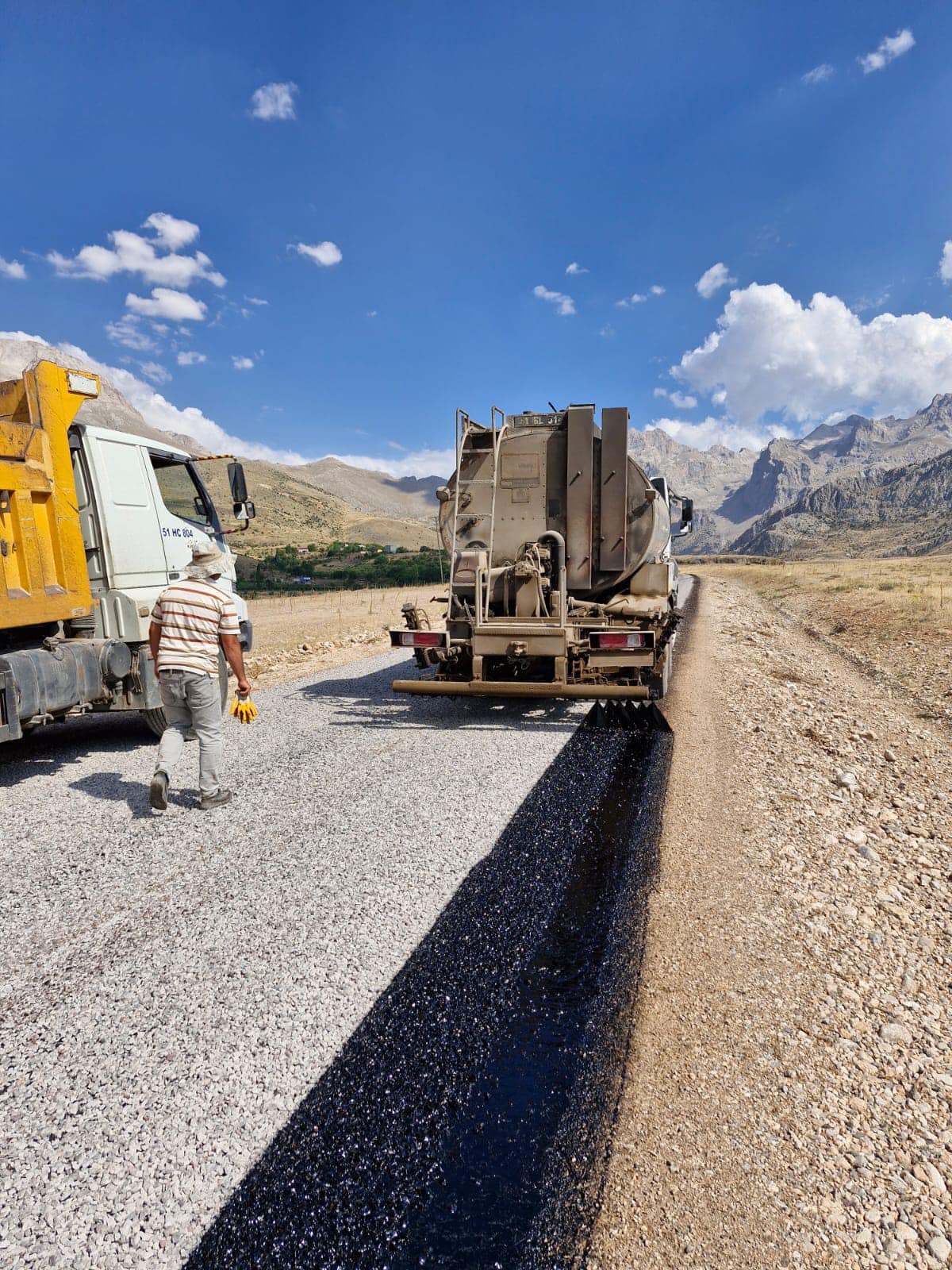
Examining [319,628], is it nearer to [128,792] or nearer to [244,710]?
[128,792]

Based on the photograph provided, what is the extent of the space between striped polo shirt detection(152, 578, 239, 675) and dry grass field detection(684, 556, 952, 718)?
9056mm

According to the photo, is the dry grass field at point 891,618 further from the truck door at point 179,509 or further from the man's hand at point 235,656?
the truck door at point 179,509

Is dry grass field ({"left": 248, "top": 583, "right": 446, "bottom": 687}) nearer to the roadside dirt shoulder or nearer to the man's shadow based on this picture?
the man's shadow

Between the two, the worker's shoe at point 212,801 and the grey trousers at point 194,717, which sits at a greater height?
the grey trousers at point 194,717

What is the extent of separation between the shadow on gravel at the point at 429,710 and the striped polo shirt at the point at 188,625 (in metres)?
2.59

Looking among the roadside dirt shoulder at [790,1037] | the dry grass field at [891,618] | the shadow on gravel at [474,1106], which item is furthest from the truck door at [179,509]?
the dry grass field at [891,618]

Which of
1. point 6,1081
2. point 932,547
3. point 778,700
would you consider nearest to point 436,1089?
point 6,1081

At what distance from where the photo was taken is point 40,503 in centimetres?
531

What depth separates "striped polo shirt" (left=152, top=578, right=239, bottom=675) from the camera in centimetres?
456

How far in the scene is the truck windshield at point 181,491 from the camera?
6773 millimetres

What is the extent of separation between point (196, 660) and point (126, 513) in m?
2.47

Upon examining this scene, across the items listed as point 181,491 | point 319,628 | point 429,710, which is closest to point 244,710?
point 429,710

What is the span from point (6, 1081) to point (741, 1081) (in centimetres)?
269

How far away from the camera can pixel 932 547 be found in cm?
8400
